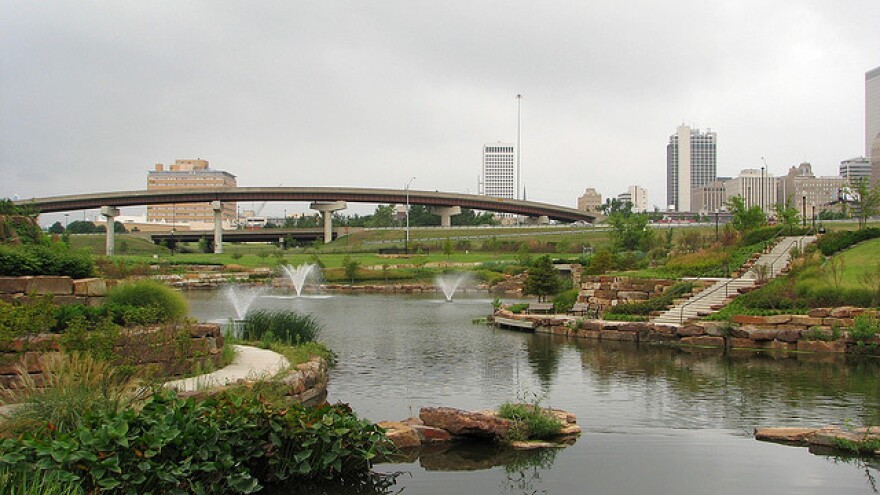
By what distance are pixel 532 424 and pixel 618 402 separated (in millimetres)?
3609

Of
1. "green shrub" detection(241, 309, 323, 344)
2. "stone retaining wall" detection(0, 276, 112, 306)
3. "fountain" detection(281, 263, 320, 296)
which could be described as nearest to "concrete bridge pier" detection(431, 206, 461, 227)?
"fountain" detection(281, 263, 320, 296)

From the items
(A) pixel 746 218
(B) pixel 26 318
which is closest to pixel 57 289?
(B) pixel 26 318

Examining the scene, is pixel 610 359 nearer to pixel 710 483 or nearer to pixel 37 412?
pixel 710 483

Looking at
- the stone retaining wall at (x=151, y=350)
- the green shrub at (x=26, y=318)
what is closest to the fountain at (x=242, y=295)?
the stone retaining wall at (x=151, y=350)

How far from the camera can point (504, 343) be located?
24.1 meters

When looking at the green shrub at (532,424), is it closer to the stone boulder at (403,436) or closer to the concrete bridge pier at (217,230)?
the stone boulder at (403,436)

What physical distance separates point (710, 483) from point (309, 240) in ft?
414

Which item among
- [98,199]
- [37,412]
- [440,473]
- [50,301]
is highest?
[98,199]

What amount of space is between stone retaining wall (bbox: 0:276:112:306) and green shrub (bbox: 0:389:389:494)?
5756 millimetres

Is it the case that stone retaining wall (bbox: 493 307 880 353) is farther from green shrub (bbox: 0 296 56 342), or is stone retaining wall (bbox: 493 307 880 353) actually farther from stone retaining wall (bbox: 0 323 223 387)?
green shrub (bbox: 0 296 56 342)

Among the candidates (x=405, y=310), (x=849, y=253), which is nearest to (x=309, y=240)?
(x=405, y=310)

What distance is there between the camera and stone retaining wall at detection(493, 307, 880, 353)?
21234 millimetres

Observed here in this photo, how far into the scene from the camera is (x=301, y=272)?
2596 inches

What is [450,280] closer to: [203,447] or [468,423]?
[468,423]
